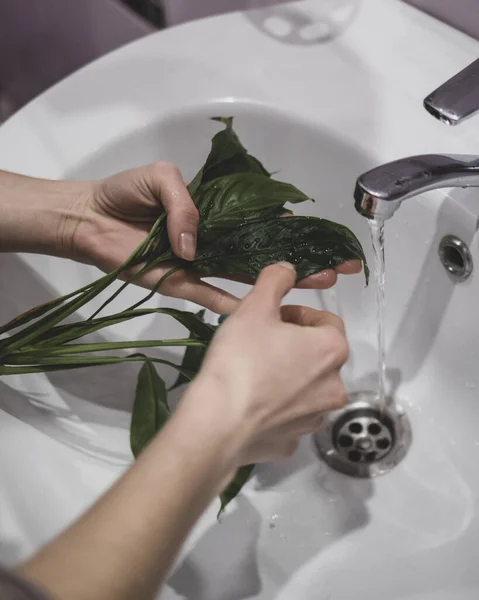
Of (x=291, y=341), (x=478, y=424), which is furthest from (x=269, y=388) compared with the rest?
(x=478, y=424)

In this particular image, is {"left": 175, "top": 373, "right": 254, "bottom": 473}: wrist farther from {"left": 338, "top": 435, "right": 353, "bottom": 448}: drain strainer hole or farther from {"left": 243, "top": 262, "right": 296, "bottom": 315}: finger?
{"left": 338, "top": 435, "right": 353, "bottom": 448}: drain strainer hole

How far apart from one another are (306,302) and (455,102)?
260 mm

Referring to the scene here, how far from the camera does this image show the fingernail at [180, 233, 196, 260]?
0.43 meters

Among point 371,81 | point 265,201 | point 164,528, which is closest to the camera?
point 164,528

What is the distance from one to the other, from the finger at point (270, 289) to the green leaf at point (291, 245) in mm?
56

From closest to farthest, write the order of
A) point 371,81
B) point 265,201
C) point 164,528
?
point 164,528 < point 265,201 < point 371,81

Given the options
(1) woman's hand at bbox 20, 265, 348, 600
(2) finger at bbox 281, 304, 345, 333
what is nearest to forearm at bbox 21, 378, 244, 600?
(1) woman's hand at bbox 20, 265, 348, 600

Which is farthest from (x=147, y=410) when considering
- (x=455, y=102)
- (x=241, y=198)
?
(x=455, y=102)

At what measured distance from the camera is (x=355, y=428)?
0.56 metres

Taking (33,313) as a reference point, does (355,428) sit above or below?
below

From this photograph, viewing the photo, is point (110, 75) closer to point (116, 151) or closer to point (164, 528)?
point (116, 151)

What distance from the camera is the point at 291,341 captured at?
34 cm

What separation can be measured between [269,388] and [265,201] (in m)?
0.16

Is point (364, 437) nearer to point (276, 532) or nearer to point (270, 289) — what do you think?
point (276, 532)
